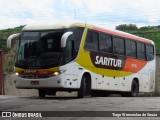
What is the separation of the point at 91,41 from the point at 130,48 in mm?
4755

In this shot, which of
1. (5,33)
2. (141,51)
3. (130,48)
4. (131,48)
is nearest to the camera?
(130,48)

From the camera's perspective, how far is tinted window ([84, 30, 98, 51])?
20.9 meters

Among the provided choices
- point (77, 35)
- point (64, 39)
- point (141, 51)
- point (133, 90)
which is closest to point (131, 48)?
point (141, 51)

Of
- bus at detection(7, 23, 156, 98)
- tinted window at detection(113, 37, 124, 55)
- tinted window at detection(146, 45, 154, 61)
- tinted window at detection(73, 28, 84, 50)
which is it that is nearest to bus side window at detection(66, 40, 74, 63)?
bus at detection(7, 23, 156, 98)

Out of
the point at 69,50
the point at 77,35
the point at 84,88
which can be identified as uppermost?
the point at 77,35

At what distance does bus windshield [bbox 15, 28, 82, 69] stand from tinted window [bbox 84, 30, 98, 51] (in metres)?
0.79

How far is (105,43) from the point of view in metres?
22.7

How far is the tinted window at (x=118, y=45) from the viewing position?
2372 cm

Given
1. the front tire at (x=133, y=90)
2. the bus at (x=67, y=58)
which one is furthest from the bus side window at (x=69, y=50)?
the front tire at (x=133, y=90)

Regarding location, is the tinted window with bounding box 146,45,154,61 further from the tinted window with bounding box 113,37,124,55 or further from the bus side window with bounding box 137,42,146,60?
the tinted window with bounding box 113,37,124,55

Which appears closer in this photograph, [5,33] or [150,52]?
[150,52]

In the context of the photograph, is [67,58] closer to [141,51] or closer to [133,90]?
[133,90]

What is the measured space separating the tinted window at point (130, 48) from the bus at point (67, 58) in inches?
49.5

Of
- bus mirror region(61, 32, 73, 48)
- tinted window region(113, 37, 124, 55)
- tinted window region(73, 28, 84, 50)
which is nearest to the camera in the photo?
bus mirror region(61, 32, 73, 48)
